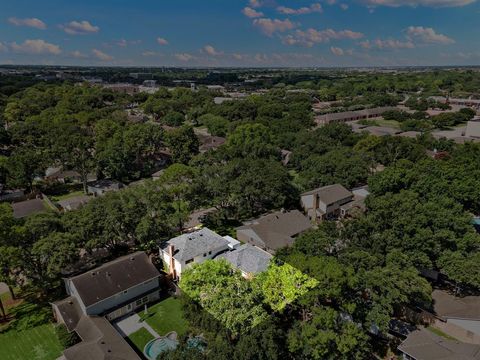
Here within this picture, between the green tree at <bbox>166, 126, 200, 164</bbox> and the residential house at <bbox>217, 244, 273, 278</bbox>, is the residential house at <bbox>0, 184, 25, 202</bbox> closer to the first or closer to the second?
the green tree at <bbox>166, 126, 200, 164</bbox>

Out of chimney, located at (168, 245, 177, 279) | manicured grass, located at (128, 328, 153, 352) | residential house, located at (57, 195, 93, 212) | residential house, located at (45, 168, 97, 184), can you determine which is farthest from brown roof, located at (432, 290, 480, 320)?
residential house, located at (45, 168, 97, 184)

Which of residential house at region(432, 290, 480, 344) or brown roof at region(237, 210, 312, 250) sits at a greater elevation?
brown roof at region(237, 210, 312, 250)

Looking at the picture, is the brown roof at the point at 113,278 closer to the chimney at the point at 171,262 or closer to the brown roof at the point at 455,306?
the chimney at the point at 171,262

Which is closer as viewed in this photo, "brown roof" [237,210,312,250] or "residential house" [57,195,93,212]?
"brown roof" [237,210,312,250]

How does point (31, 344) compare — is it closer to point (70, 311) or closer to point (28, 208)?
point (70, 311)

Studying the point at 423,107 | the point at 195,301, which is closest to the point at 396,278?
the point at 195,301
